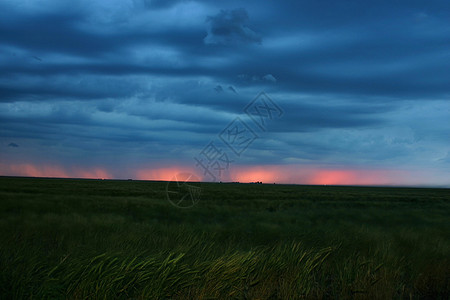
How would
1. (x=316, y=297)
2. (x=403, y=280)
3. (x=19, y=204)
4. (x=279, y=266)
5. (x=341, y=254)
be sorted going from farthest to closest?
(x=19, y=204) → (x=341, y=254) → (x=403, y=280) → (x=279, y=266) → (x=316, y=297)

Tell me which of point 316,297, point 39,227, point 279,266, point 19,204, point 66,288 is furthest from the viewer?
point 19,204

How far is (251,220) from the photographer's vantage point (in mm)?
20094

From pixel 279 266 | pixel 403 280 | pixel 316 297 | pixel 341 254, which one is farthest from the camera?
pixel 341 254

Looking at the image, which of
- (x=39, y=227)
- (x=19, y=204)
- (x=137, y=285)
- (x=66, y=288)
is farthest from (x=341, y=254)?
(x=19, y=204)

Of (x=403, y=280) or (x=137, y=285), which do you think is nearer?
(x=137, y=285)

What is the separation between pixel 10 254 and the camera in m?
6.25

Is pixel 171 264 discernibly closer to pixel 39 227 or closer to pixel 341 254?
pixel 341 254

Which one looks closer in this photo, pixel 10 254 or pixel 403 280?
pixel 10 254

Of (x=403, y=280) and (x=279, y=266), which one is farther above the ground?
(x=279, y=266)

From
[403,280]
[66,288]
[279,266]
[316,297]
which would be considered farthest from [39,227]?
[403,280]

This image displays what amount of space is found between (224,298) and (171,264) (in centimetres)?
107

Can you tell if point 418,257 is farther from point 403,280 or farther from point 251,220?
point 251,220

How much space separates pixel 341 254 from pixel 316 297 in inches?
124

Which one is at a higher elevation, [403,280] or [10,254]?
[10,254]
